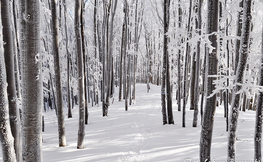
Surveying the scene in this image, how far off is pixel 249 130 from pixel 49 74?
1280cm

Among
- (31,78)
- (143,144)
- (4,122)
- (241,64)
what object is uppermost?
(241,64)

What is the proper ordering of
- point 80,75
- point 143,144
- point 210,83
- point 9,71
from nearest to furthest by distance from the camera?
point 9,71
point 210,83
point 80,75
point 143,144

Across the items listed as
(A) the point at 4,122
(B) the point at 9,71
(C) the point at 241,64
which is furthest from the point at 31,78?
(C) the point at 241,64

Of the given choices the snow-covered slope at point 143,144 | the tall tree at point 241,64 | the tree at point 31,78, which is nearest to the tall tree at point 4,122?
the tree at point 31,78

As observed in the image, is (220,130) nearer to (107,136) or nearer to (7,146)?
(107,136)

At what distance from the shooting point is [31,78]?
66.6 inches

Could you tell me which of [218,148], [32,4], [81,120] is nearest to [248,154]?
[218,148]

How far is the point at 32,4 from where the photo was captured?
163 centimetres

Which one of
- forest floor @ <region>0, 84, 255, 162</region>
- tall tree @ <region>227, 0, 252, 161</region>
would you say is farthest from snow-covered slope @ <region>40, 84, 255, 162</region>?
tall tree @ <region>227, 0, 252, 161</region>

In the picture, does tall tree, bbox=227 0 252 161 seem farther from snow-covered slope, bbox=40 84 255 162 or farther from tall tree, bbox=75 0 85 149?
tall tree, bbox=75 0 85 149

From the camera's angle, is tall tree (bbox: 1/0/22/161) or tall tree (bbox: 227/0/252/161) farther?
tall tree (bbox: 227/0/252/161)

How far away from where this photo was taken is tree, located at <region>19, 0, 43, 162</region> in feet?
5.37

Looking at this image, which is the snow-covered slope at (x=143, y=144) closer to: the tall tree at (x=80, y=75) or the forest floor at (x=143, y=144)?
the forest floor at (x=143, y=144)

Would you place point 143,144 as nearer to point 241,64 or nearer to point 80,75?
point 80,75
